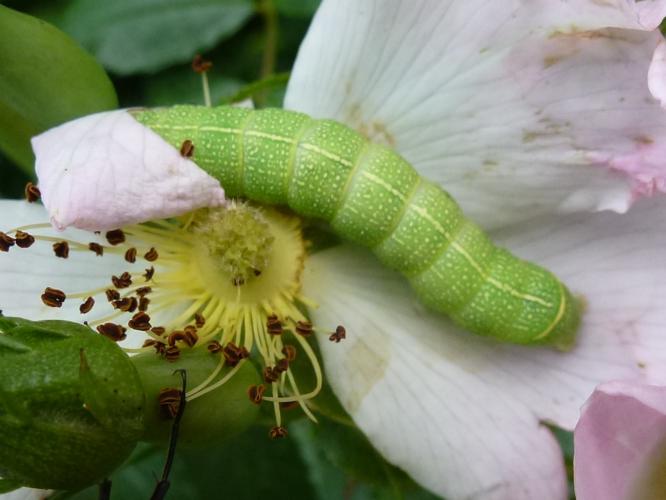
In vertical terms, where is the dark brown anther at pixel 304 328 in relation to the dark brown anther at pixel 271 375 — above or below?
above

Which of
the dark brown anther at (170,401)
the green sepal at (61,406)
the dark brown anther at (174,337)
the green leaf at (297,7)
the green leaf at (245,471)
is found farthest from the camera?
the green leaf at (297,7)

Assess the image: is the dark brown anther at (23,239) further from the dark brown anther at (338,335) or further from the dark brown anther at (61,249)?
the dark brown anther at (338,335)

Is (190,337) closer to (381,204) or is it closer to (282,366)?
(282,366)

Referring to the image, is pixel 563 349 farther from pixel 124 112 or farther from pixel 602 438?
pixel 124 112

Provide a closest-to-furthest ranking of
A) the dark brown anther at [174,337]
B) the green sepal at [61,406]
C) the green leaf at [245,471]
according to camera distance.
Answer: the green sepal at [61,406]
the dark brown anther at [174,337]
the green leaf at [245,471]

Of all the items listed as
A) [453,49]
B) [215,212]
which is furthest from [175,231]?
[453,49]

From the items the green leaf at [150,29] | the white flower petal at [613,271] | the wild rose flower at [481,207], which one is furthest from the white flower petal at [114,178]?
the green leaf at [150,29]

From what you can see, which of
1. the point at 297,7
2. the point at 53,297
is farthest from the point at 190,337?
the point at 297,7

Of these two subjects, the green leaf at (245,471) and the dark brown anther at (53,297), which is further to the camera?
the green leaf at (245,471)

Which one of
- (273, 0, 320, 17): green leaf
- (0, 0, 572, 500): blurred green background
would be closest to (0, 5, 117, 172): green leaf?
(0, 0, 572, 500): blurred green background
